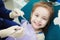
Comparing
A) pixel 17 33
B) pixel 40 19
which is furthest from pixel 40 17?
pixel 17 33

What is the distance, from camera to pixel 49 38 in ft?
4.25

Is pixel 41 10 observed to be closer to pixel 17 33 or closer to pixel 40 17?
pixel 40 17

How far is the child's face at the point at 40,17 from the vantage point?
1227 millimetres

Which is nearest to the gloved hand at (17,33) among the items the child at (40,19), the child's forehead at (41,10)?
the child at (40,19)

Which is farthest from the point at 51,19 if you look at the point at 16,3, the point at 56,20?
the point at 16,3

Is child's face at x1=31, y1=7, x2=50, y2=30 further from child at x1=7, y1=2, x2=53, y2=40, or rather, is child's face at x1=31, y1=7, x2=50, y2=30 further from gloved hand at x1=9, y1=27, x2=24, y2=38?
gloved hand at x1=9, y1=27, x2=24, y2=38

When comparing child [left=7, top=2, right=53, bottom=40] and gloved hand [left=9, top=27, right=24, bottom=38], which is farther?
child [left=7, top=2, right=53, bottom=40]

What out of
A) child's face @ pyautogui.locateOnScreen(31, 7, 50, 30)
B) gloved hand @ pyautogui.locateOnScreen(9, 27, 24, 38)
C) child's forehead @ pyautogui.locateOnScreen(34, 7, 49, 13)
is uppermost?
child's forehead @ pyautogui.locateOnScreen(34, 7, 49, 13)

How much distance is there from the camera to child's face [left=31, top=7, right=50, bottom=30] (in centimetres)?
123

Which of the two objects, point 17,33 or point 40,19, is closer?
point 17,33

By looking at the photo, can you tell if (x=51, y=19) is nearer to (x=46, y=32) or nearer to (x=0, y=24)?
(x=46, y=32)

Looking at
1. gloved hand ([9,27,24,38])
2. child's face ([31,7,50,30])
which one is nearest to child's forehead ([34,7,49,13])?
child's face ([31,7,50,30])

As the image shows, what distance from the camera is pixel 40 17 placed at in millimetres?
1233

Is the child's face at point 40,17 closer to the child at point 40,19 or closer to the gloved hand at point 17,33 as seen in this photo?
the child at point 40,19
